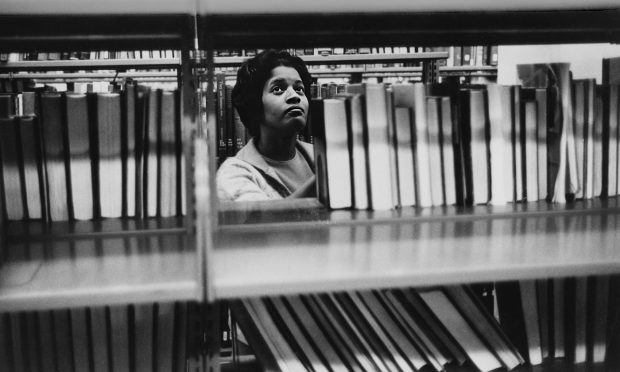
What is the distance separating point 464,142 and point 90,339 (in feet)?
2.53

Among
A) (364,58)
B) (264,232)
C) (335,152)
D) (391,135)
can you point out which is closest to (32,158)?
(264,232)

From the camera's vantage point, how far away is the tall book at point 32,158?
945mm

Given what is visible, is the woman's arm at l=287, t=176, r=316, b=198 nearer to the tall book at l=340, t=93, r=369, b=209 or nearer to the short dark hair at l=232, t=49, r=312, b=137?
the tall book at l=340, t=93, r=369, b=209

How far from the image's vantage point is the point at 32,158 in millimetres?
952

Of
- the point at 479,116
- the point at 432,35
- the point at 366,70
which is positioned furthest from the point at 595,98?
the point at 366,70

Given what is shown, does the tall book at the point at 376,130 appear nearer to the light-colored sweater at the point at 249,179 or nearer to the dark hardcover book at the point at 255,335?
the dark hardcover book at the point at 255,335

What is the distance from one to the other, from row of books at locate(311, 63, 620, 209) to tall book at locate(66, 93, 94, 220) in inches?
16.6

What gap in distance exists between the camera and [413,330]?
103 centimetres

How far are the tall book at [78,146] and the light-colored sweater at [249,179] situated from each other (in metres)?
0.68

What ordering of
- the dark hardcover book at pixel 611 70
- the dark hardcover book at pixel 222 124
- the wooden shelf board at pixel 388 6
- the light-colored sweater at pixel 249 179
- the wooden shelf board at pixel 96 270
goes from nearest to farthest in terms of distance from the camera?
the wooden shelf board at pixel 96 270, the wooden shelf board at pixel 388 6, the dark hardcover book at pixel 611 70, the light-colored sweater at pixel 249 179, the dark hardcover book at pixel 222 124

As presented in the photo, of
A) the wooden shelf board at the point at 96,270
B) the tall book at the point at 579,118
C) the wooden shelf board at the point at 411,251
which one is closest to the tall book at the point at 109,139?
the wooden shelf board at the point at 96,270

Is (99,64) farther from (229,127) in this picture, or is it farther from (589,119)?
(589,119)

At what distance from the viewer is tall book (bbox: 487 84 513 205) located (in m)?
1.04

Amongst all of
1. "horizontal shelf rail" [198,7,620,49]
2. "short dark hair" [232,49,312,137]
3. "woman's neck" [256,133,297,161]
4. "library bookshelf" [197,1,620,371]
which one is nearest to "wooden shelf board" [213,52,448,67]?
"short dark hair" [232,49,312,137]
